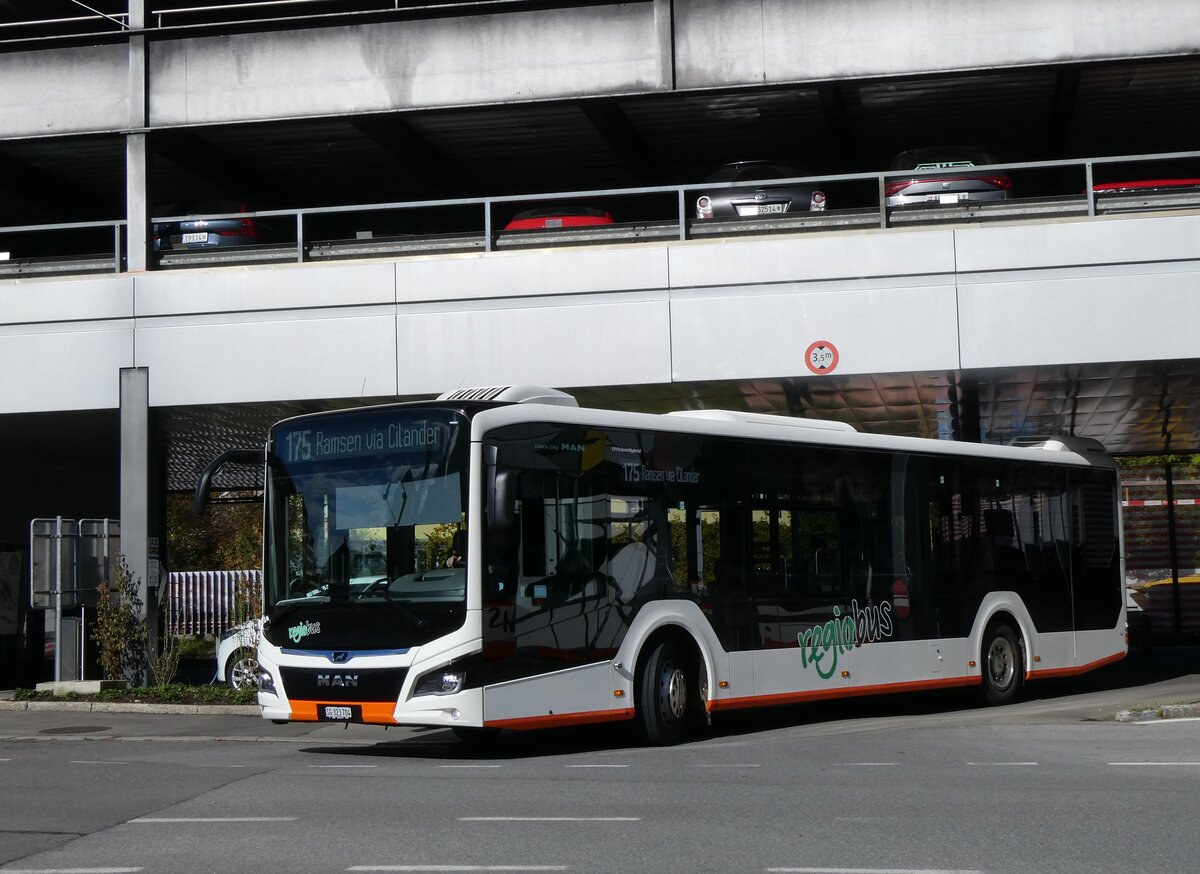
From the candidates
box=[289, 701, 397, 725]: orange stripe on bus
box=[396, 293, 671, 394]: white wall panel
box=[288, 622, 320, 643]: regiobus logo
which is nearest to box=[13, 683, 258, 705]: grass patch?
box=[396, 293, 671, 394]: white wall panel

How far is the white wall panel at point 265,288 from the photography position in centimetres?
1838

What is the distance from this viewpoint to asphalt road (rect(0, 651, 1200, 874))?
7.08 meters

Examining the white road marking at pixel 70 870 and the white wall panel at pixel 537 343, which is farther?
the white wall panel at pixel 537 343

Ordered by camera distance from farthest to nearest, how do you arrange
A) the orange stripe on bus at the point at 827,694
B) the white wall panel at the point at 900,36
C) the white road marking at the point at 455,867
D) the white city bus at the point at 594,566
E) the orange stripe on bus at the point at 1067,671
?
the white wall panel at the point at 900,36 < the orange stripe on bus at the point at 1067,671 < the orange stripe on bus at the point at 827,694 < the white city bus at the point at 594,566 < the white road marking at the point at 455,867

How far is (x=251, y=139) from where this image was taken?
21516mm

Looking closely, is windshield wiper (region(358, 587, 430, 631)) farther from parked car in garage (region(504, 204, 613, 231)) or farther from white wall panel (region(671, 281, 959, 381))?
parked car in garage (region(504, 204, 613, 231))

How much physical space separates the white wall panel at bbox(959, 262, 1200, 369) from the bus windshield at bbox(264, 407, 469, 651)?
8.22 metres

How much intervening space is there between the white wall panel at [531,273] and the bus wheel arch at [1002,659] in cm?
565

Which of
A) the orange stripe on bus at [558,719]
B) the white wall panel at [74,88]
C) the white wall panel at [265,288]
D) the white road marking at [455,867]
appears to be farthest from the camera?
the white wall panel at [74,88]

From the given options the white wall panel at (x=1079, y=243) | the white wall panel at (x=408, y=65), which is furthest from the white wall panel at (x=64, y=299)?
the white wall panel at (x=1079, y=243)

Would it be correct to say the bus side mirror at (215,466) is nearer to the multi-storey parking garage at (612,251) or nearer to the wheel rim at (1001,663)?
the multi-storey parking garage at (612,251)

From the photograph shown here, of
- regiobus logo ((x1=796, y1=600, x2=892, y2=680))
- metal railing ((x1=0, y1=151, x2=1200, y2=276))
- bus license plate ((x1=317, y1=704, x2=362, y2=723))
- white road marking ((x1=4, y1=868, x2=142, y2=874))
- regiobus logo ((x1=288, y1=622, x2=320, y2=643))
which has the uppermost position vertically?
metal railing ((x1=0, y1=151, x2=1200, y2=276))

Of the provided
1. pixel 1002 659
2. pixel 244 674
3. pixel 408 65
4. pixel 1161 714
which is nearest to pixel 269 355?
pixel 244 674

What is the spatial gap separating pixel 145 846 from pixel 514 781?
10.2 ft
